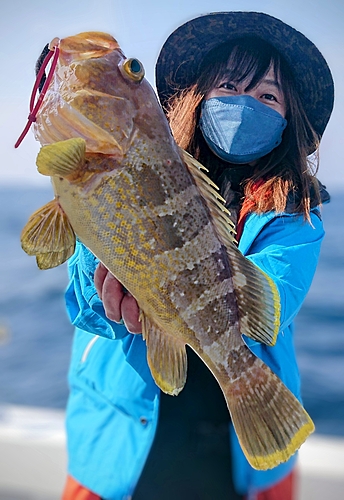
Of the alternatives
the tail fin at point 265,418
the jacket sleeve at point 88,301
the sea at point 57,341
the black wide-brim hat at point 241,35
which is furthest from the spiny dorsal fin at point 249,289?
the sea at point 57,341

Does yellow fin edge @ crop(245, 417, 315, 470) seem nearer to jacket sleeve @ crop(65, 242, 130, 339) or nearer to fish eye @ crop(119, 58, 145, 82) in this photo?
jacket sleeve @ crop(65, 242, 130, 339)

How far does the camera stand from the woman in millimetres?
2131

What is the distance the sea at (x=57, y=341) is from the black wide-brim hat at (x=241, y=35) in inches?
77.5

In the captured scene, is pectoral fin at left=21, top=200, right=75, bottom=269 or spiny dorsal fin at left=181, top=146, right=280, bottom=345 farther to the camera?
spiny dorsal fin at left=181, top=146, right=280, bottom=345

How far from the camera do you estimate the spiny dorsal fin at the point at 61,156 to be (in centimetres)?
133

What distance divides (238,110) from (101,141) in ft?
3.23

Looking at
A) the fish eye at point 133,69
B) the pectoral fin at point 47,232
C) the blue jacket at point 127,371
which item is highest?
the fish eye at point 133,69

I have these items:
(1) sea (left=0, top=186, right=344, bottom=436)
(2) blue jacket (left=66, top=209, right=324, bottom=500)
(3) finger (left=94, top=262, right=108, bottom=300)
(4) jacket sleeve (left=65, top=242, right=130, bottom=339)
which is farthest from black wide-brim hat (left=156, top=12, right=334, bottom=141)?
(1) sea (left=0, top=186, right=344, bottom=436)

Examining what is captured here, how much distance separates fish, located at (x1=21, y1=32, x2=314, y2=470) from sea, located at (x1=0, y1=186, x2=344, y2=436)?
2.83 m

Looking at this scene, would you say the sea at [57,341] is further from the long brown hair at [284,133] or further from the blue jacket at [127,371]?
the blue jacket at [127,371]

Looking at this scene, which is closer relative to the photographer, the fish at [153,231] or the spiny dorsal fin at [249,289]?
the fish at [153,231]

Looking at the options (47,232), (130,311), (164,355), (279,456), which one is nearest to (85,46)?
(47,232)

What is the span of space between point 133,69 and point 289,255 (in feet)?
3.14

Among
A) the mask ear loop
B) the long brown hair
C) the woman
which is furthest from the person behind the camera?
the long brown hair
